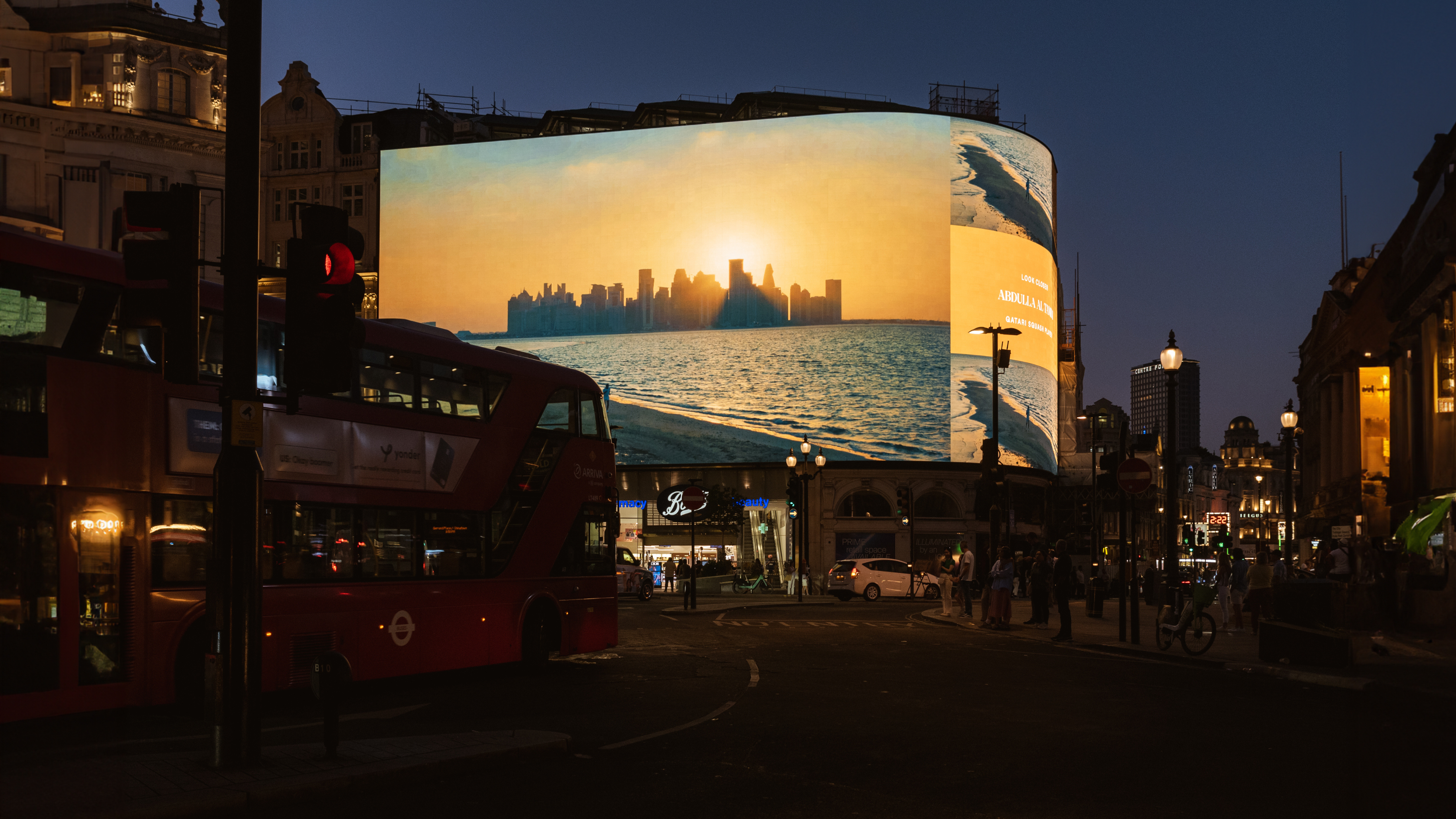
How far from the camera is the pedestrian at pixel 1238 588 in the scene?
27828 mm

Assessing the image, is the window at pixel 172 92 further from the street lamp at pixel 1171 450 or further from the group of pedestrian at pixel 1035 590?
the street lamp at pixel 1171 450

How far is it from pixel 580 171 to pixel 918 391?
22.0m

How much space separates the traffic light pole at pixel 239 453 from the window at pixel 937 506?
57.3m

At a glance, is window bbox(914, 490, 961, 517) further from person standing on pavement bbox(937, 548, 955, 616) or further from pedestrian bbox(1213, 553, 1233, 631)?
pedestrian bbox(1213, 553, 1233, 631)

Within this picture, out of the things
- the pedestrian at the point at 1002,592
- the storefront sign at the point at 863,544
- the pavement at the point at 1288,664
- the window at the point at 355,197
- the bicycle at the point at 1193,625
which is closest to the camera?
the pavement at the point at 1288,664

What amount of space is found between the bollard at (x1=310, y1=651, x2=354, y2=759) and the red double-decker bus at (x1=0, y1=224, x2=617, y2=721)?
3.38ft

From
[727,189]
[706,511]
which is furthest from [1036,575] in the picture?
[727,189]

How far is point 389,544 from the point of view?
1452 centimetres

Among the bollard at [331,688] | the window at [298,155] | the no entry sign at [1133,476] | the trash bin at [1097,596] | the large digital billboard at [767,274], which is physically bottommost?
the trash bin at [1097,596]

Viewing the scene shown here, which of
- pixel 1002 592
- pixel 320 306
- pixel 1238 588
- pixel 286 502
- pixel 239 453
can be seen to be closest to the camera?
pixel 239 453

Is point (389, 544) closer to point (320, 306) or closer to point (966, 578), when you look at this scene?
point (320, 306)

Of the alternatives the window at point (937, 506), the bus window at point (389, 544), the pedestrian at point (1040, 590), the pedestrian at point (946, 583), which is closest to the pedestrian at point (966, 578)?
the pedestrian at point (946, 583)

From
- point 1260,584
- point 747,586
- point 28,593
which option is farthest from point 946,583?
point 28,593

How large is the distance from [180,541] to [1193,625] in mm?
16150
